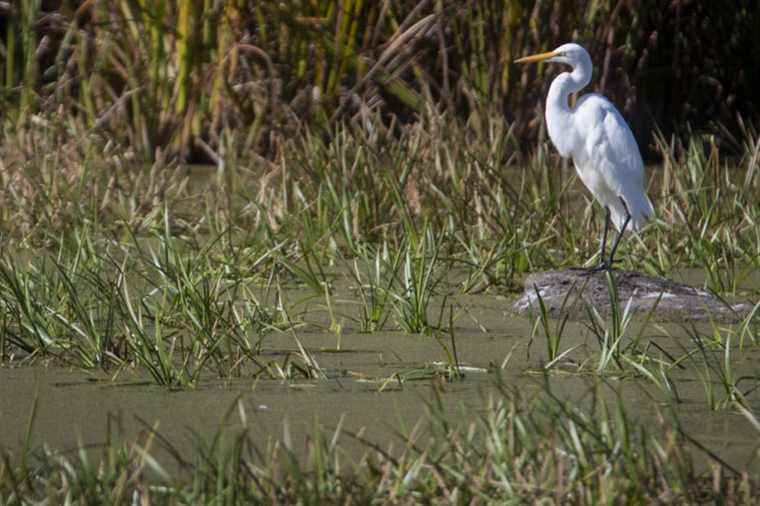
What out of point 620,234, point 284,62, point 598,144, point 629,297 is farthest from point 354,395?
point 284,62

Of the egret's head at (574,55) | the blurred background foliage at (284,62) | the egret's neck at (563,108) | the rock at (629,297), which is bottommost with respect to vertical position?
the blurred background foliage at (284,62)

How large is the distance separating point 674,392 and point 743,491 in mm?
666

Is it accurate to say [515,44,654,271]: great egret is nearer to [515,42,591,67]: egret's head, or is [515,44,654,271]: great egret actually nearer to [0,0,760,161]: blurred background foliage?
[515,42,591,67]: egret's head

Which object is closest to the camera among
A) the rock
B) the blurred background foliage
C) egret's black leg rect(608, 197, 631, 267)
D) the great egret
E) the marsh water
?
the marsh water

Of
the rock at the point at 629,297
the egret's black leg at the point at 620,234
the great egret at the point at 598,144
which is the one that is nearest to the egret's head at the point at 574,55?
the great egret at the point at 598,144

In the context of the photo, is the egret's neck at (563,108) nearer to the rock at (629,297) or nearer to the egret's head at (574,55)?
the egret's head at (574,55)

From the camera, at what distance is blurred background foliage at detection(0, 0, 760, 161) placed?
21.7ft

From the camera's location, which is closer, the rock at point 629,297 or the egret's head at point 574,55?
the rock at point 629,297

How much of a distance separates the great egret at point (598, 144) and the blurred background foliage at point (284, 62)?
1.36 m

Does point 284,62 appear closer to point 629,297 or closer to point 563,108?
point 563,108

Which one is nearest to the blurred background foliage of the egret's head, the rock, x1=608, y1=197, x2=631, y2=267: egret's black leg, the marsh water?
the egret's head

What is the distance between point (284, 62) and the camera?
6859mm

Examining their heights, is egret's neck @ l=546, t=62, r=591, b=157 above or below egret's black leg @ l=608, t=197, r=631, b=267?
above

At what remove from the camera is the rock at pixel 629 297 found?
3.71 meters
